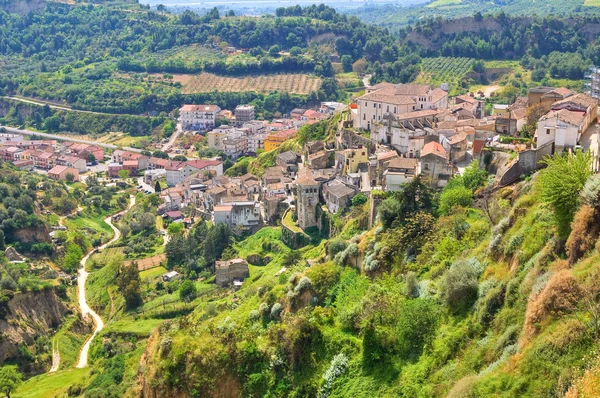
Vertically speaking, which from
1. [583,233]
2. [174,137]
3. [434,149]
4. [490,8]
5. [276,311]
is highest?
[583,233]

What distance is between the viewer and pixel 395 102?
46844mm

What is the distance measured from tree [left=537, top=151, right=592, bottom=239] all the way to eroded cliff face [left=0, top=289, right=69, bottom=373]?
111 feet

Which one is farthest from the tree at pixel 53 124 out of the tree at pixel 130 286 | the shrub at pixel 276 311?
the shrub at pixel 276 311

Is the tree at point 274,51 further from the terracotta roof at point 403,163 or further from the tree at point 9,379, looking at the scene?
the tree at point 9,379

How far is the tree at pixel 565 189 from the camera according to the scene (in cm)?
1794

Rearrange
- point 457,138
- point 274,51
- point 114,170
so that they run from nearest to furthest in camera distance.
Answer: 1. point 457,138
2. point 114,170
3. point 274,51

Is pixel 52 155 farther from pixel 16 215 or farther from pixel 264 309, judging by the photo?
pixel 264 309

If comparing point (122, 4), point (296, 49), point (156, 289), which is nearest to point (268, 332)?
point (156, 289)

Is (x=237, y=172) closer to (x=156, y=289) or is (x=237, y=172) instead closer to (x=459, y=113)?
(x=156, y=289)

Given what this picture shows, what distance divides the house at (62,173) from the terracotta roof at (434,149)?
5258 centimetres

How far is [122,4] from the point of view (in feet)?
516

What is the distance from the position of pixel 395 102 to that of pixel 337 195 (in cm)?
855

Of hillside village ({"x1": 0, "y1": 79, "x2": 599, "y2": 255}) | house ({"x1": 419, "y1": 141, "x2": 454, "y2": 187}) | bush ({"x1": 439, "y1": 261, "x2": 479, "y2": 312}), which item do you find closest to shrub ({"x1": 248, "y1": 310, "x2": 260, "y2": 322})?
Result: hillside village ({"x1": 0, "y1": 79, "x2": 599, "y2": 255})

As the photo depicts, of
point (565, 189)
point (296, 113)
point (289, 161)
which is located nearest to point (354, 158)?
point (289, 161)
